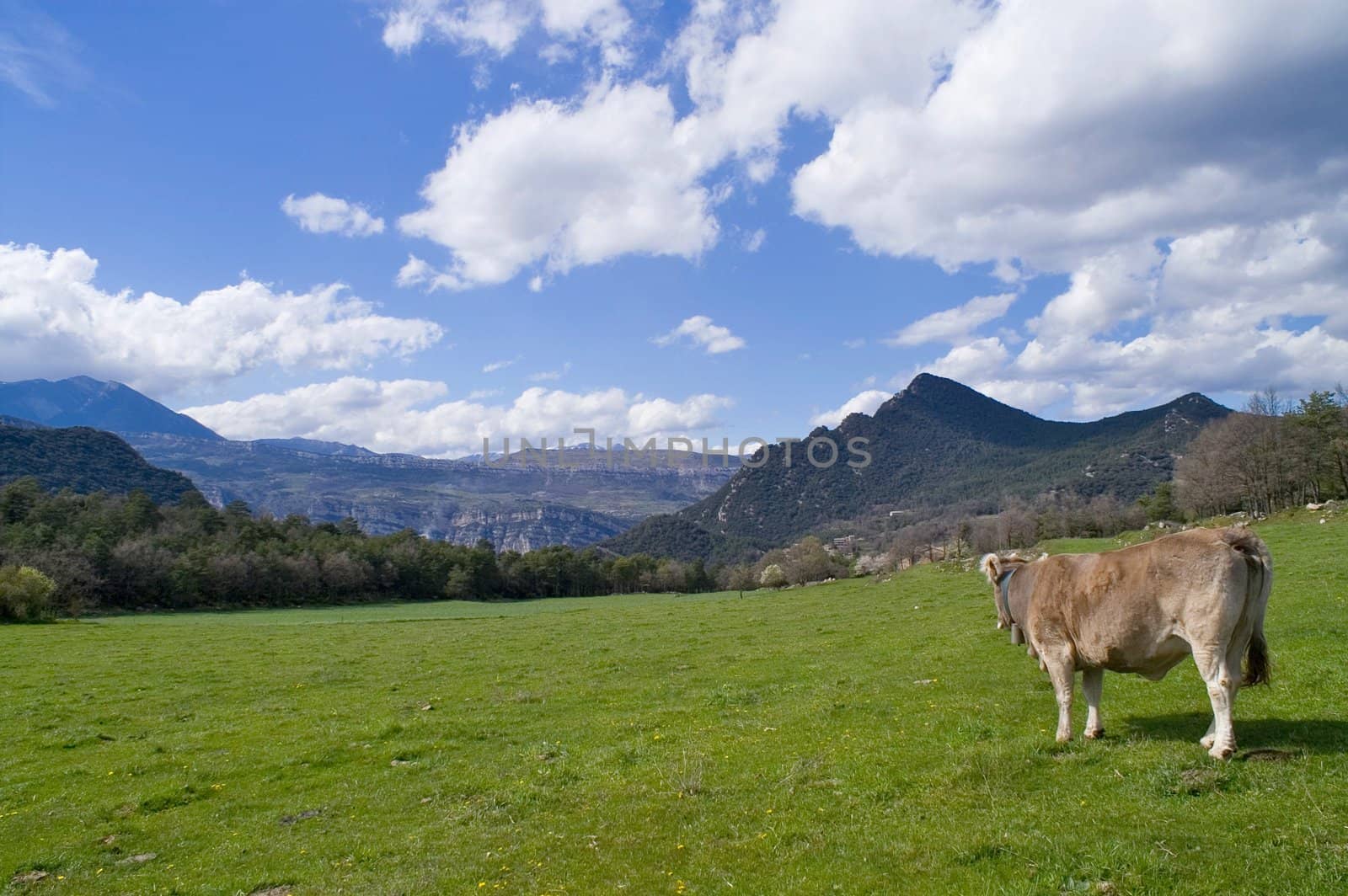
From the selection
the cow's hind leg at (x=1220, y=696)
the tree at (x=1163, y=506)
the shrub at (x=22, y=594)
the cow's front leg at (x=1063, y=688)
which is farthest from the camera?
the tree at (x=1163, y=506)

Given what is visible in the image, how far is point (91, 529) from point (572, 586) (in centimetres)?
6795

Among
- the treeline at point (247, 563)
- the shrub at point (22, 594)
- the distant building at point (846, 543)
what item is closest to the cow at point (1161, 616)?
the shrub at point (22, 594)

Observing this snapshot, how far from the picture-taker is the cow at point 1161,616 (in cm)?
823

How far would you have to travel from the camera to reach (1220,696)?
26.9 ft

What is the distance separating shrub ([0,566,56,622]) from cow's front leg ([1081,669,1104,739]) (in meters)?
63.4

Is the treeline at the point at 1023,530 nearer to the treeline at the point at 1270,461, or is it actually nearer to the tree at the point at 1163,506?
the tree at the point at 1163,506

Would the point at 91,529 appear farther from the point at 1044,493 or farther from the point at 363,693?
the point at 1044,493

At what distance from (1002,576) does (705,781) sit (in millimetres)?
5797

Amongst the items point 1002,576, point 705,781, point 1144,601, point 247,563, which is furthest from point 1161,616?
point 247,563

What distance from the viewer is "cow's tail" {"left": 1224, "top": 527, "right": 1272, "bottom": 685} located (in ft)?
27.2

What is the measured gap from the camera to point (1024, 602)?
10.9m

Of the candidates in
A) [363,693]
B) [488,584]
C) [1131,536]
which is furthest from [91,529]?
[1131,536]

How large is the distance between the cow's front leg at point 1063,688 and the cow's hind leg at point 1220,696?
162 cm

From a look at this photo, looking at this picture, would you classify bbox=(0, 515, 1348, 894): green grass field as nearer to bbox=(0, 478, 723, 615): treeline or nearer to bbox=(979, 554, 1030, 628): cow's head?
bbox=(979, 554, 1030, 628): cow's head
